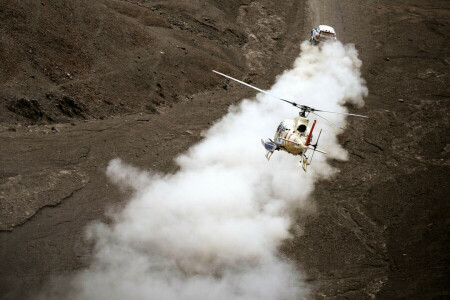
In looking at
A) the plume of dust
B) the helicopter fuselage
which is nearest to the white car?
the plume of dust

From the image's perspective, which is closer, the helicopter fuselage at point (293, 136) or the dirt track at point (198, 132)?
the dirt track at point (198, 132)

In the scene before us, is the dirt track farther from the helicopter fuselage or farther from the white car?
the helicopter fuselage

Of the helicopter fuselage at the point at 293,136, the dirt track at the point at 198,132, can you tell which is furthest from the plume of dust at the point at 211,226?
the helicopter fuselage at the point at 293,136

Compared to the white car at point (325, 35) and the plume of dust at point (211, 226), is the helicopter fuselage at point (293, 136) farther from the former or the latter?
the white car at point (325, 35)

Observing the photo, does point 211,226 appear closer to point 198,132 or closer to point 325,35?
point 198,132

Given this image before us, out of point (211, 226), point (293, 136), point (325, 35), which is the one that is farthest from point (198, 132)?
point (325, 35)

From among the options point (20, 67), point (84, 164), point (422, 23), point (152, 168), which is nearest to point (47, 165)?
point (84, 164)

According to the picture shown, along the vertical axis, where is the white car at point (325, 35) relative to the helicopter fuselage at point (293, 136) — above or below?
above
